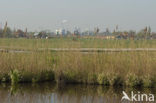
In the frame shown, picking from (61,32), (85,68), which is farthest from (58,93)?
(61,32)

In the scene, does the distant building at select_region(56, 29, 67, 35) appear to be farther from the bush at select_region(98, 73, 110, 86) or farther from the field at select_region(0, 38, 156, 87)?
the bush at select_region(98, 73, 110, 86)

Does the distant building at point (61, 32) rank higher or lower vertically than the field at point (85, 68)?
higher

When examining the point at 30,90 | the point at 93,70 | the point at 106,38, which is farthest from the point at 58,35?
the point at 30,90

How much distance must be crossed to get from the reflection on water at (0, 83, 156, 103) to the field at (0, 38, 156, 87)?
40 centimetres

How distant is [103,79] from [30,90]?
8.59 feet

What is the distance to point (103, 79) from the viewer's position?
8664 mm

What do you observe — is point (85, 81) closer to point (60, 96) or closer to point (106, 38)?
point (60, 96)

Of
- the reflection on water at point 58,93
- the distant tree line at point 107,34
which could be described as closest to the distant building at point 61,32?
the distant tree line at point 107,34

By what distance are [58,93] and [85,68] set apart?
6.12 ft

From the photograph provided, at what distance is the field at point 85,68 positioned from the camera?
8.66 m

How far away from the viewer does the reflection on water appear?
683 centimetres

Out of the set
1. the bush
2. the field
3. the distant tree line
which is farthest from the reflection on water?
the distant tree line

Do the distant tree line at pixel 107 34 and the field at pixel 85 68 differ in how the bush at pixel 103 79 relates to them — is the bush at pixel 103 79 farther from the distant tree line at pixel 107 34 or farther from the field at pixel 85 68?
the distant tree line at pixel 107 34

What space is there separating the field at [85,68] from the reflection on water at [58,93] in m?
0.40
